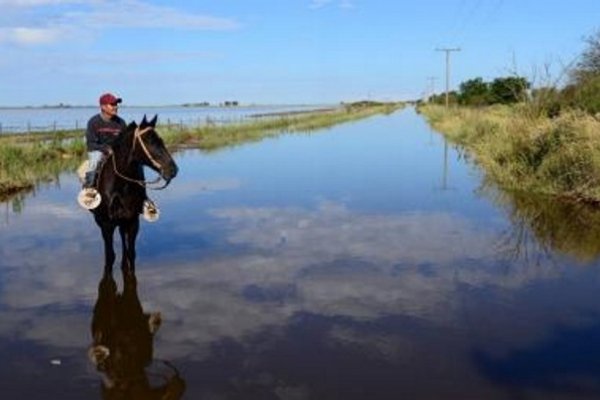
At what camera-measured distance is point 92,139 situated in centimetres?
1016

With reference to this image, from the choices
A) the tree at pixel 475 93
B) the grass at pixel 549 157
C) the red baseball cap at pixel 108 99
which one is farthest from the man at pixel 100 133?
the tree at pixel 475 93

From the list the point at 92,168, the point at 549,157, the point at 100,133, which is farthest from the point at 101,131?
the point at 549,157

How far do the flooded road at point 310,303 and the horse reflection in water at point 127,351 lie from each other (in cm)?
2

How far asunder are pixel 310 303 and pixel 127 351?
2.43 m

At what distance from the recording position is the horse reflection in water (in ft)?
20.4

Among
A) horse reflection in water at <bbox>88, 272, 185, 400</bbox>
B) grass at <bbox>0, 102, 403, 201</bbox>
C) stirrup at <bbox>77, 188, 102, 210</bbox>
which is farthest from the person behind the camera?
grass at <bbox>0, 102, 403, 201</bbox>

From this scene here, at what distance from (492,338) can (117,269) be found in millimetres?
5264

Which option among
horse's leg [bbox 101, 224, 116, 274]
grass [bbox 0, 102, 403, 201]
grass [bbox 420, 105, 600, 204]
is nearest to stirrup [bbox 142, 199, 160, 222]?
horse's leg [bbox 101, 224, 116, 274]

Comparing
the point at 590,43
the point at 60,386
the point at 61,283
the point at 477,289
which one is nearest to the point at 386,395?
the point at 60,386

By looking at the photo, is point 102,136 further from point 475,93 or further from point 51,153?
point 475,93

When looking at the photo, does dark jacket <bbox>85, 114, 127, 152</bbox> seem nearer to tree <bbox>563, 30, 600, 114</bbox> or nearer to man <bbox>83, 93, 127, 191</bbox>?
man <bbox>83, 93, 127, 191</bbox>

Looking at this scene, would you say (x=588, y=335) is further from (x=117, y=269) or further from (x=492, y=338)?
(x=117, y=269)

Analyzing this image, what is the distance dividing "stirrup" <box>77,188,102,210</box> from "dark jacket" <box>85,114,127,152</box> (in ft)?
2.09

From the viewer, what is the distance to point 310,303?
8945mm
